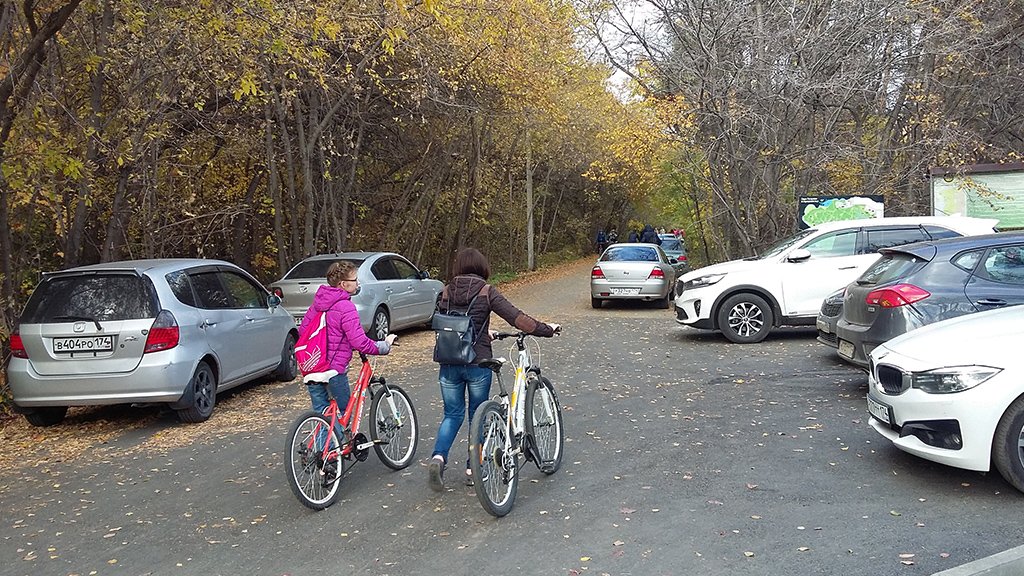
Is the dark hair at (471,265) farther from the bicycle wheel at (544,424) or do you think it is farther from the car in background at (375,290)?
the car in background at (375,290)

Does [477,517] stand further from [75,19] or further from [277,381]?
[75,19]

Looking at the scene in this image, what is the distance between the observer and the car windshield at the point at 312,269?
13.1 metres

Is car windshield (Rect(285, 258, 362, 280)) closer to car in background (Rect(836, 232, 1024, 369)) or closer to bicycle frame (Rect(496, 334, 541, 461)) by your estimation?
car in background (Rect(836, 232, 1024, 369))

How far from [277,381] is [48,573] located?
5807mm

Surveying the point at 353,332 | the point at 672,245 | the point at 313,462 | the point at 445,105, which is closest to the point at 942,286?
the point at 353,332

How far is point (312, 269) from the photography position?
1329cm

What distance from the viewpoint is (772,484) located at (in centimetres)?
543

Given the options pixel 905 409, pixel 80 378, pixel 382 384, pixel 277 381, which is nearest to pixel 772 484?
pixel 905 409

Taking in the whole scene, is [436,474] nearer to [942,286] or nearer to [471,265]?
[471,265]

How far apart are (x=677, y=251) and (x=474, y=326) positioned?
66.1 feet

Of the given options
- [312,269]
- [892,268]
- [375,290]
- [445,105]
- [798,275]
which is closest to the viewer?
[892,268]

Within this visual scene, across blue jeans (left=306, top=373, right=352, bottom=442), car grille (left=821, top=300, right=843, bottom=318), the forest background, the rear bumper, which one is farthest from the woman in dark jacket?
the forest background

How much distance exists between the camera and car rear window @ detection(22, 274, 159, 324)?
7672 mm

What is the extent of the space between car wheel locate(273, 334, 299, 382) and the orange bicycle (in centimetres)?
428
